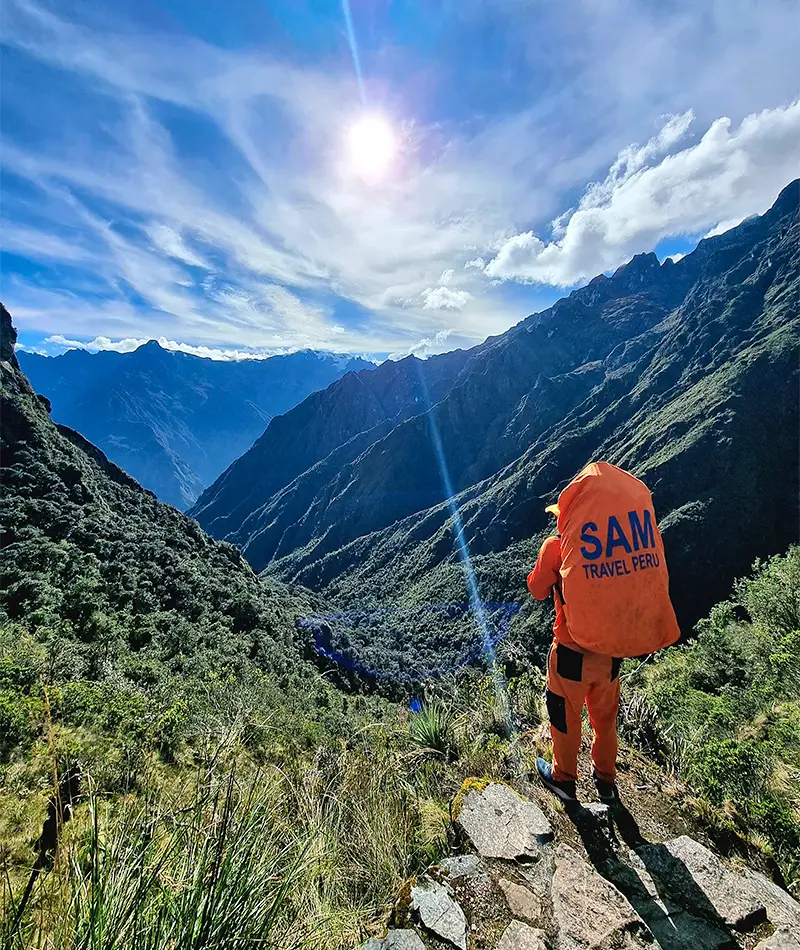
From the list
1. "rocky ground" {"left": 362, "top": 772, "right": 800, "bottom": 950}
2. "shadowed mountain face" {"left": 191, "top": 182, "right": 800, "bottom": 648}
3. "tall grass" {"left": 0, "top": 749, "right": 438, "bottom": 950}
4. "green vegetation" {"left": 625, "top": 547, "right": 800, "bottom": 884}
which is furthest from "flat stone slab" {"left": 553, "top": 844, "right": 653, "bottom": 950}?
"shadowed mountain face" {"left": 191, "top": 182, "right": 800, "bottom": 648}

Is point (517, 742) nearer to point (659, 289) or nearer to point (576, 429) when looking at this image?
point (576, 429)

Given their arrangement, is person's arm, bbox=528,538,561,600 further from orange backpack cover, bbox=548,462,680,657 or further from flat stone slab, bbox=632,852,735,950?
flat stone slab, bbox=632,852,735,950

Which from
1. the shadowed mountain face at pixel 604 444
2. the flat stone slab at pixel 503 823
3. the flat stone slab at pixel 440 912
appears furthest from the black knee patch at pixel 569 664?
the shadowed mountain face at pixel 604 444

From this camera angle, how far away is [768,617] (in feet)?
28.9

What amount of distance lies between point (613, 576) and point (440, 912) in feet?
5.75

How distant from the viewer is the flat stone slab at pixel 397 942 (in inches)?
64.1

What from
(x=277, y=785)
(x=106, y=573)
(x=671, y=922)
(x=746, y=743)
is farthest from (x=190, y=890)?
(x=106, y=573)

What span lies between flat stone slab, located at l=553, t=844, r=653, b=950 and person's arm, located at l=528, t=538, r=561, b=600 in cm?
133

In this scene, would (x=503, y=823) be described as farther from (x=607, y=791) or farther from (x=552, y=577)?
(x=552, y=577)

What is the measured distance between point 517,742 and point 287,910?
232cm

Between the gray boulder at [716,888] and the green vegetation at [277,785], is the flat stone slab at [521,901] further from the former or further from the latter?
the gray boulder at [716,888]

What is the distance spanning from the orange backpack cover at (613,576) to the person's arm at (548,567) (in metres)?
0.17

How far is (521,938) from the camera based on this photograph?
1.71m

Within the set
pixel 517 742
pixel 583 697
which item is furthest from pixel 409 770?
pixel 583 697
